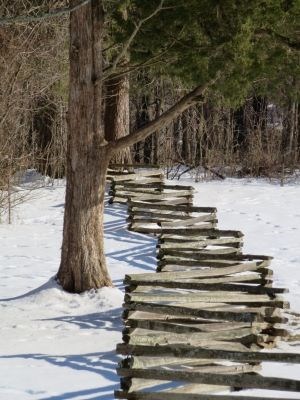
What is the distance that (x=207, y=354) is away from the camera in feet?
19.7

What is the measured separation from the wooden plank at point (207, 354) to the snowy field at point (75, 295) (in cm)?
39

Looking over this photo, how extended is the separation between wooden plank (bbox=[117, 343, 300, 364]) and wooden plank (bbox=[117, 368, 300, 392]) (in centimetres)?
18

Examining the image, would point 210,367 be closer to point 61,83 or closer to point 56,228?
point 56,228

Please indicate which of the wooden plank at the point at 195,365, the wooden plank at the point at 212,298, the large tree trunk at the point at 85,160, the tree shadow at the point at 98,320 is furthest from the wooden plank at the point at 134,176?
the wooden plank at the point at 195,365

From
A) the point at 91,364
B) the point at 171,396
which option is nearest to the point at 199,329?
the point at 91,364

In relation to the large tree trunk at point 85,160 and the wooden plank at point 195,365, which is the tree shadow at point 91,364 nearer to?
the wooden plank at point 195,365

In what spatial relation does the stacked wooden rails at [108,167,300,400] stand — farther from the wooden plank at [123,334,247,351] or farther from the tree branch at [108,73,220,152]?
the tree branch at [108,73,220,152]

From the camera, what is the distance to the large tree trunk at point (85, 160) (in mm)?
9484

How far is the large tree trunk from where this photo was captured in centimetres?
948

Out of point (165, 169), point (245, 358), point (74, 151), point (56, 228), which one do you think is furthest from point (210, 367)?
point (165, 169)

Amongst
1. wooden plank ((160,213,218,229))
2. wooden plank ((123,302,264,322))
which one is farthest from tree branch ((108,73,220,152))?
wooden plank ((160,213,218,229))

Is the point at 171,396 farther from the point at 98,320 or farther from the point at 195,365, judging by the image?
the point at 98,320

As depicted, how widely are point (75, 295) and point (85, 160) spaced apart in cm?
155

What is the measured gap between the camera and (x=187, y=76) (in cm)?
925
